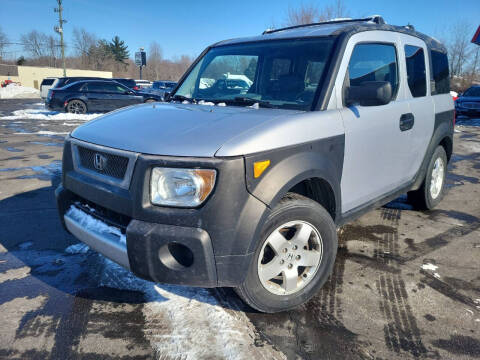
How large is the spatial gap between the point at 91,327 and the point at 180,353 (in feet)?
2.16

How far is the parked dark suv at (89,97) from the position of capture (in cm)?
1453

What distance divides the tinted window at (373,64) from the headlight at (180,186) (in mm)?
1530

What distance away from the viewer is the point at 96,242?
2.26 meters

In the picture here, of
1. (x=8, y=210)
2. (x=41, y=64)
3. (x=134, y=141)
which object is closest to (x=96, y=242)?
(x=134, y=141)

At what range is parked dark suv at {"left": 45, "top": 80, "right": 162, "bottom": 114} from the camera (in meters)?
14.5

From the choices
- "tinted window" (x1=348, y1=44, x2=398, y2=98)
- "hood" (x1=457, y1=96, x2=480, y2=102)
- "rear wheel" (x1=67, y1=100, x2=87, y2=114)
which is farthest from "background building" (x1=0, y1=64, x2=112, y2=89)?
"tinted window" (x1=348, y1=44, x2=398, y2=98)

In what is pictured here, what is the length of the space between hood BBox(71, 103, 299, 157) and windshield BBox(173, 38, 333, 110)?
274 millimetres

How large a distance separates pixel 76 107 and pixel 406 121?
48.4 feet

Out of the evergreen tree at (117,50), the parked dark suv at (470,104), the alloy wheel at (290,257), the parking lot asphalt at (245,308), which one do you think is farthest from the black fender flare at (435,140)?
the evergreen tree at (117,50)

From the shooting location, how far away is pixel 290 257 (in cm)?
232

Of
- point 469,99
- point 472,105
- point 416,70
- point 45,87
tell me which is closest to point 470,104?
point 472,105

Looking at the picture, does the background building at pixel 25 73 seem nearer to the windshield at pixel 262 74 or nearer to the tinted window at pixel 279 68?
the windshield at pixel 262 74

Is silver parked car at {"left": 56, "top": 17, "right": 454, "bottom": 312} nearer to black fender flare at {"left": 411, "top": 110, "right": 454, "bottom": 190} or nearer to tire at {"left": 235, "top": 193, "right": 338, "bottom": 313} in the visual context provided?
tire at {"left": 235, "top": 193, "right": 338, "bottom": 313}

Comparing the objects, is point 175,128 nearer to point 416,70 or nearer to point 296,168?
point 296,168
